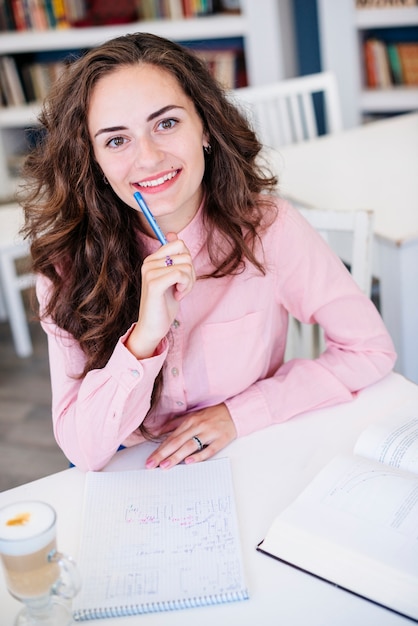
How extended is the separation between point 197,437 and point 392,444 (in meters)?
0.29

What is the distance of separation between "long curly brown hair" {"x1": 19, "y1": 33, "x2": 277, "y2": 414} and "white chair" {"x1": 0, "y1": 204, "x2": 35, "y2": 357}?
1.52 m

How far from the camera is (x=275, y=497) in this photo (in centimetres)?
106

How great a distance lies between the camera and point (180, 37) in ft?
11.8

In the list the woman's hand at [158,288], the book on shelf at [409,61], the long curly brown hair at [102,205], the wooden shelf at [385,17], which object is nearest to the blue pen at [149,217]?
the woman's hand at [158,288]

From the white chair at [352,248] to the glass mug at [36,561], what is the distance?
0.82 m

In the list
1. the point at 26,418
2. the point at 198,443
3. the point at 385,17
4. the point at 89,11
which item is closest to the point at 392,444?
the point at 198,443

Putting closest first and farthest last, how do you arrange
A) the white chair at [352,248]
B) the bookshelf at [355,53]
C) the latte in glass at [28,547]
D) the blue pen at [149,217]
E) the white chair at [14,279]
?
1. the latte in glass at [28,547]
2. the blue pen at [149,217]
3. the white chair at [352,248]
4. the white chair at [14,279]
5. the bookshelf at [355,53]

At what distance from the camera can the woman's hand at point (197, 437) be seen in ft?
3.77

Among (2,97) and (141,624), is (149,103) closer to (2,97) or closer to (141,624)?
(141,624)

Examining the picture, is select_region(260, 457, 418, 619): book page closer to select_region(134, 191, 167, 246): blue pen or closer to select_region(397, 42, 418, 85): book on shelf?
select_region(134, 191, 167, 246): blue pen

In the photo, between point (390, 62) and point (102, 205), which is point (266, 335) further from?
point (390, 62)


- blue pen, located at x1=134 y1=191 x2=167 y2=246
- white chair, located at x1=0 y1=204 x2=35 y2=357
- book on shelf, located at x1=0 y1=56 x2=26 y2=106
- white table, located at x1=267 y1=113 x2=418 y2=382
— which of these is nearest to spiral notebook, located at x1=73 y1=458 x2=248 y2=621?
blue pen, located at x1=134 y1=191 x2=167 y2=246

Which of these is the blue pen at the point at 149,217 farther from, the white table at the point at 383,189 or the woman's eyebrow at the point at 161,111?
the white table at the point at 383,189

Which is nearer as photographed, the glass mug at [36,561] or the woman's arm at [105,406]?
the glass mug at [36,561]
